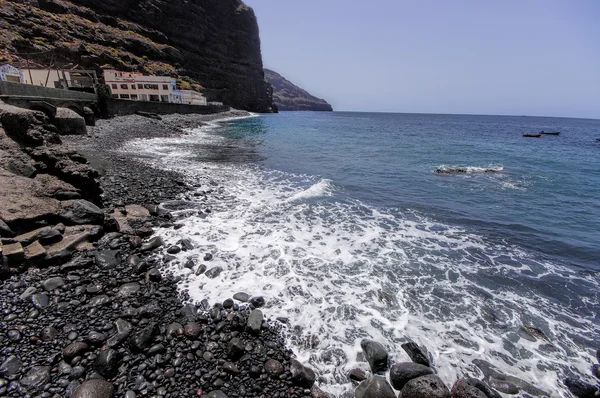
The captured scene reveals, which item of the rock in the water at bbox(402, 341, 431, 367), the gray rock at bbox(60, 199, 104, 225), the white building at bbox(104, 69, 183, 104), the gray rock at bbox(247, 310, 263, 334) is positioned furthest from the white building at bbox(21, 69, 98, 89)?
the rock in the water at bbox(402, 341, 431, 367)

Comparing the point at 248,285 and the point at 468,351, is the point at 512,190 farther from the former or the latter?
the point at 248,285

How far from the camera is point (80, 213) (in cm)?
962

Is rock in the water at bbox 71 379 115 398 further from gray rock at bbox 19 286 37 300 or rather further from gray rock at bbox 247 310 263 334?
gray rock at bbox 19 286 37 300

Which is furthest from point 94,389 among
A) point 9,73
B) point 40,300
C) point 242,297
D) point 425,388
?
point 9,73

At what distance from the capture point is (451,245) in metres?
11.9

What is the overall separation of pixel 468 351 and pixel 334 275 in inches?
159

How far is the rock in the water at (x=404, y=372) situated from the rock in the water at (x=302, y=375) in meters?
1.64

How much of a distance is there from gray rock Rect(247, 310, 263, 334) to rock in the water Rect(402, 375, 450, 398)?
326 cm

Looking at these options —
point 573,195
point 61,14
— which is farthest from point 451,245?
point 61,14

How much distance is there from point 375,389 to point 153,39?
126026 millimetres

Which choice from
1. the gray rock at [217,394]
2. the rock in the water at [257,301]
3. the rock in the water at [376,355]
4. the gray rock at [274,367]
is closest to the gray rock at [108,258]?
the rock in the water at [257,301]

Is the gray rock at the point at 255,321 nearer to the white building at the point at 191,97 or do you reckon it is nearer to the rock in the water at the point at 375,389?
the rock in the water at the point at 375,389

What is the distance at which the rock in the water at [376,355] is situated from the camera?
19.3 feet

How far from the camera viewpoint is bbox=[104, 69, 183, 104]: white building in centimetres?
7044
